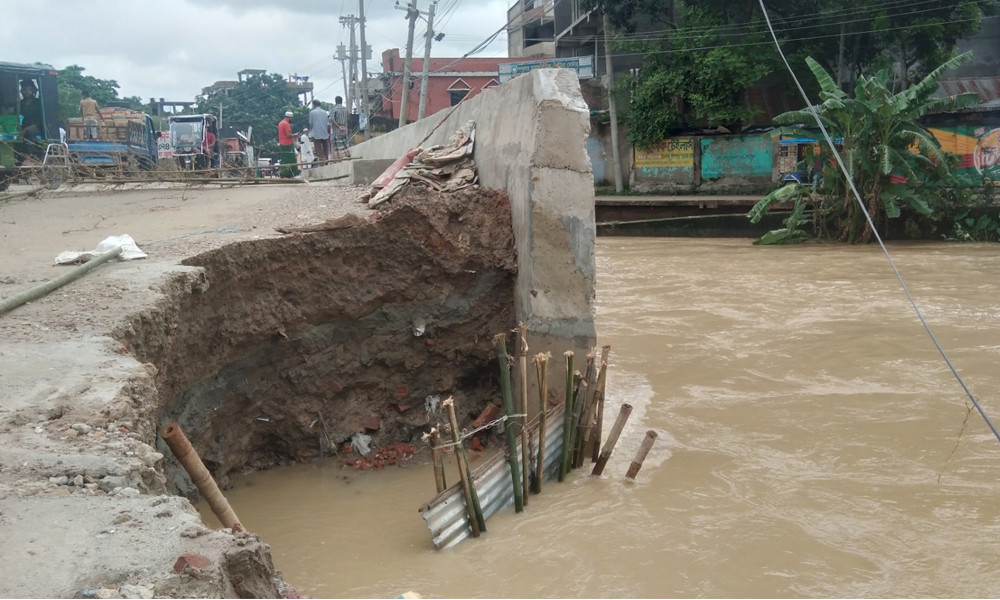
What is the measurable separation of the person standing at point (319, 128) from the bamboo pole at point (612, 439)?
12.9 m

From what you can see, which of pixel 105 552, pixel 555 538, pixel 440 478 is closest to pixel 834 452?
pixel 555 538

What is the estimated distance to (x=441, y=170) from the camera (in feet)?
22.0

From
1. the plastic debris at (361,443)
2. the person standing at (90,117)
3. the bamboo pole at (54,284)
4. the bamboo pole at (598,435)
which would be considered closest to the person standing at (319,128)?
the person standing at (90,117)

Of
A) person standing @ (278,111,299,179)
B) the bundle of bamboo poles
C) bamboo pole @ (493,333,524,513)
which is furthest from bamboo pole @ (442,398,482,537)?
person standing @ (278,111,299,179)

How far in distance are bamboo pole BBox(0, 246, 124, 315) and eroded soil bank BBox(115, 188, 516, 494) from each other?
0.57m

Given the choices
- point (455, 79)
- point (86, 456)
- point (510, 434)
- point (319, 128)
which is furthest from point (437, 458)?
point (455, 79)

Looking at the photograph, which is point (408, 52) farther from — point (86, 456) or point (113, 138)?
point (86, 456)

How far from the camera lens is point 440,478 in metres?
4.10

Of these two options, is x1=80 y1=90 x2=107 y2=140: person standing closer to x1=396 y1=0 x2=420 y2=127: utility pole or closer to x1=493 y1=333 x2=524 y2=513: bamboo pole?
x1=396 y1=0 x2=420 y2=127: utility pole

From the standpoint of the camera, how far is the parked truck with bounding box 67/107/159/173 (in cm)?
1748

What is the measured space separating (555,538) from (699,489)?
1.18 m

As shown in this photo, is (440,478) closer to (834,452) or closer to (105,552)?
(105,552)

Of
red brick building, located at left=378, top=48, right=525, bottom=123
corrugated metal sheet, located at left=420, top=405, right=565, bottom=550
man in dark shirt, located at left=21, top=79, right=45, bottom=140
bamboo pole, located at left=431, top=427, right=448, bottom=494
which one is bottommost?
corrugated metal sheet, located at left=420, top=405, right=565, bottom=550

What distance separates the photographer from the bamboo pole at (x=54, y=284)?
3.86 m
